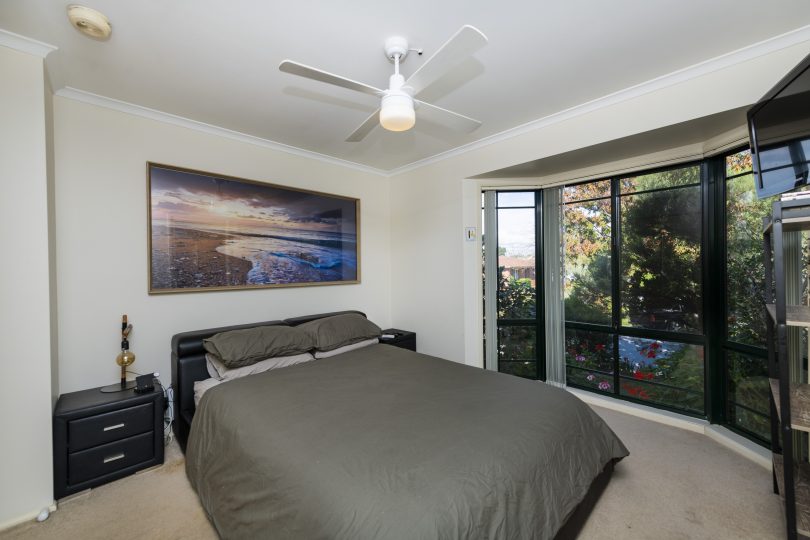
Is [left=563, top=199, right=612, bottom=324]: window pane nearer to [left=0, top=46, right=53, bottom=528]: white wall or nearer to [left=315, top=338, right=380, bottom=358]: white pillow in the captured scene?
[left=315, top=338, right=380, bottom=358]: white pillow

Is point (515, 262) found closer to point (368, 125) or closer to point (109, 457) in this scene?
point (368, 125)

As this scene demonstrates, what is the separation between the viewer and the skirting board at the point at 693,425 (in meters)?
2.34

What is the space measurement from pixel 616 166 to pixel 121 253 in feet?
13.8

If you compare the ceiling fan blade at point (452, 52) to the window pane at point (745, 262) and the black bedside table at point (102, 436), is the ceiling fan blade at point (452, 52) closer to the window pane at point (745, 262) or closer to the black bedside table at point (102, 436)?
the window pane at point (745, 262)

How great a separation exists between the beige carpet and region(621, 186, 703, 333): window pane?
1.08 meters

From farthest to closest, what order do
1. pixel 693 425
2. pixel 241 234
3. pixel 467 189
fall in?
pixel 467 189 → pixel 241 234 → pixel 693 425

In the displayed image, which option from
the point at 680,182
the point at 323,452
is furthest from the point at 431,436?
the point at 680,182

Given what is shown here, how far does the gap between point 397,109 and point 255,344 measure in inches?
78.7

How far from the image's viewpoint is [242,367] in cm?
251

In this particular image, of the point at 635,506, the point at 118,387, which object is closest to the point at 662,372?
the point at 635,506

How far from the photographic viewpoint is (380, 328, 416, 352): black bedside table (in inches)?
145

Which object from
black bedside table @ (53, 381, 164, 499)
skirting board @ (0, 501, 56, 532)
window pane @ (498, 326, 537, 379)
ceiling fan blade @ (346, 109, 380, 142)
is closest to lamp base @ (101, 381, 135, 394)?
black bedside table @ (53, 381, 164, 499)

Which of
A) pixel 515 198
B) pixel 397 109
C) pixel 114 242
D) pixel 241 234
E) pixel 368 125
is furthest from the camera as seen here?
pixel 515 198

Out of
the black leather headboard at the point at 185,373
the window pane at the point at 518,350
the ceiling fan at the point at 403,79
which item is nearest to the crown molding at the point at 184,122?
the ceiling fan at the point at 403,79
